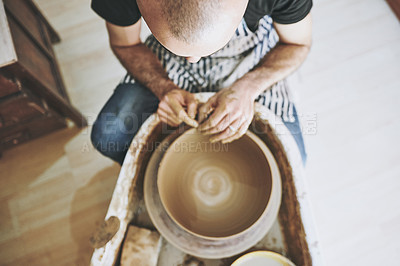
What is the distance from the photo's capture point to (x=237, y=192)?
84 cm

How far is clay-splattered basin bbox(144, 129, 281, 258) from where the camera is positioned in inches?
29.9

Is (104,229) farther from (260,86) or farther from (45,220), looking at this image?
(45,220)

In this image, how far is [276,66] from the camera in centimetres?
91

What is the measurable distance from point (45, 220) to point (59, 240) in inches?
5.0

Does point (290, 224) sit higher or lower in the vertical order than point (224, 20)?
lower

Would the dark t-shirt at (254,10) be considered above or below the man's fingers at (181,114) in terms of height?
above

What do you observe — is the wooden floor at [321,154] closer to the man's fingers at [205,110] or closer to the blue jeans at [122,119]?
the blue jeans at [122,119]

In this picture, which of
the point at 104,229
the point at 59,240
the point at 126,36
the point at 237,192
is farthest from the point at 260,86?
the point at 59,240

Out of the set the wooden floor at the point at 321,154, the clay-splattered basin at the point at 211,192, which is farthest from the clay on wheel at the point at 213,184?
the wooden floor at the point at 321,154

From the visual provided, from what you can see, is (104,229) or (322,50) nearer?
(104,229)

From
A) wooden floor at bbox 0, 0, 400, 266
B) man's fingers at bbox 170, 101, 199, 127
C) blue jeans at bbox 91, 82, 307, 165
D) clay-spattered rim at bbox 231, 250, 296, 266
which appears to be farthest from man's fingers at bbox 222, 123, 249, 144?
wooden floor at bbox 0, 0, 400, 266

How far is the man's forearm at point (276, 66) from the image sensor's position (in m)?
0.88

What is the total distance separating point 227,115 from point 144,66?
40cm

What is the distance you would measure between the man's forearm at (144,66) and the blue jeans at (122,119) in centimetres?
5
